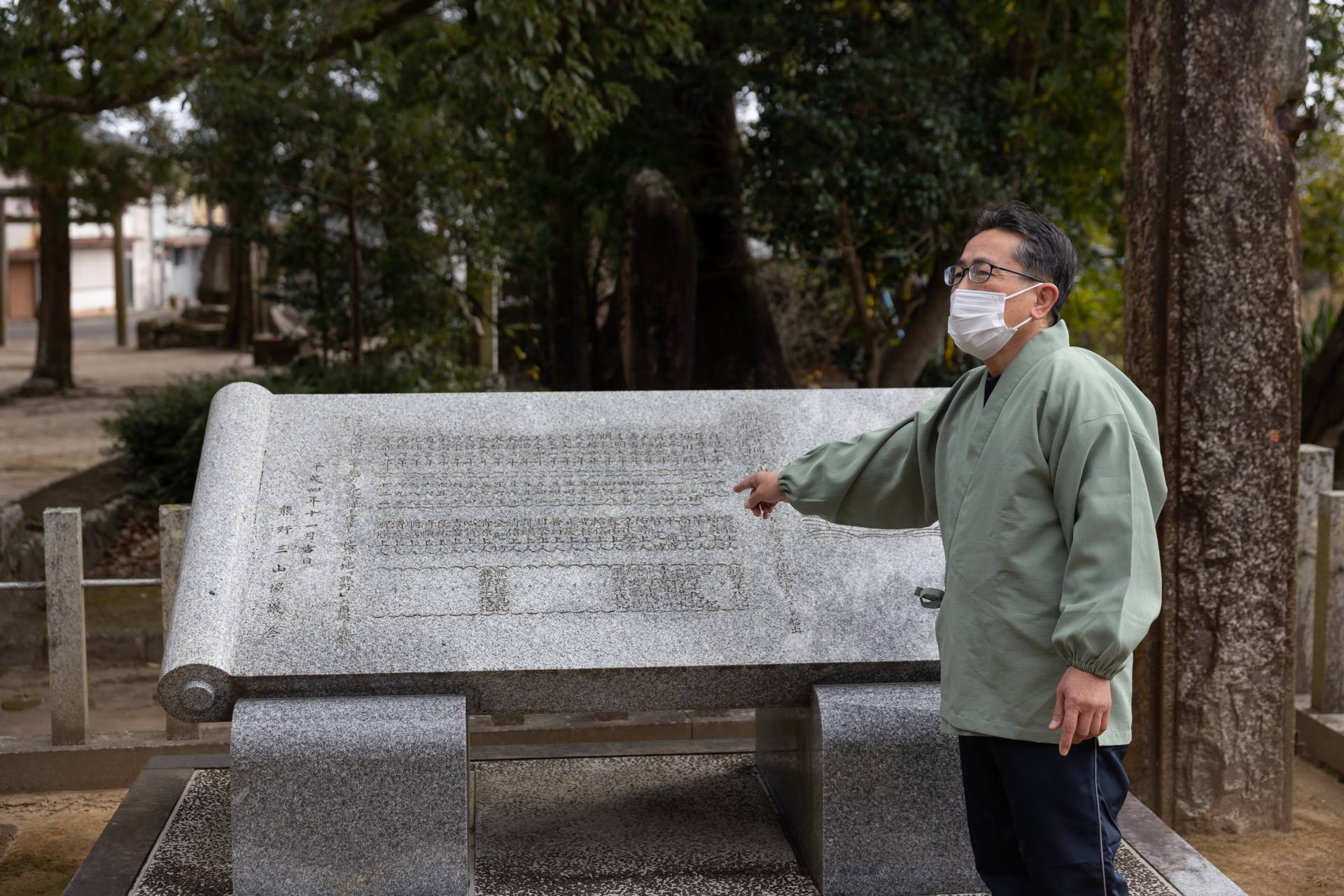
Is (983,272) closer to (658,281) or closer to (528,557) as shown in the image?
(528,557)

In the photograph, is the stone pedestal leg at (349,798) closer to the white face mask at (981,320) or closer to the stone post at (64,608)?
the white face mask at (981,320)

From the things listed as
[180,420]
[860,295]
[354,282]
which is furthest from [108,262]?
[860,295]

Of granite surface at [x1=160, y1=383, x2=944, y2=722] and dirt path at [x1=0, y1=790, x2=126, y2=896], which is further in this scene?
dirt path at [x1=0, y1=790, x2=126, y2=896]

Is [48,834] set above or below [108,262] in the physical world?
below

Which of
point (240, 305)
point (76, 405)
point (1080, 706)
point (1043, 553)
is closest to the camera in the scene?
point (1080, 706)

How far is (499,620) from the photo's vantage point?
127 inches

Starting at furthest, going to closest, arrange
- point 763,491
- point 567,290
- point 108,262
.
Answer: point 108,262, point 567,290, point 763,491

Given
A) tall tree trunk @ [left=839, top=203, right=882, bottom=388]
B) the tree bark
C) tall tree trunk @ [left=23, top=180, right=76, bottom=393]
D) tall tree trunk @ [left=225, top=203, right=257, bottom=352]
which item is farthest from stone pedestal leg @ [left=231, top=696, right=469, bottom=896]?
tall tree trunk @ [left=225, top=203, right=257, bottom=352]

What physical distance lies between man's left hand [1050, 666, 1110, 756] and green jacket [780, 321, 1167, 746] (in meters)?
0.04

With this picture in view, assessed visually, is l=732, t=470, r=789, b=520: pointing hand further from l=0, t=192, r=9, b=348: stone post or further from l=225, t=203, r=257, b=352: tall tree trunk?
l=0, t=192, r=9, b=348: stone post

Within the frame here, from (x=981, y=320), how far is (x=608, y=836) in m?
1.80

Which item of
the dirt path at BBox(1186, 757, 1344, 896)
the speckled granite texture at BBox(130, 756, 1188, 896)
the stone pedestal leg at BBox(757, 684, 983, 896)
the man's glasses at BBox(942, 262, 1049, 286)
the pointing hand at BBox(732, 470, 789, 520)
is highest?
the man's glasses at BBox(942, 262, 1049, 286)

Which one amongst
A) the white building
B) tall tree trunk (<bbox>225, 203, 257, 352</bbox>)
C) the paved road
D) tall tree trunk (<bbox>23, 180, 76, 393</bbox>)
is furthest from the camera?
the white building

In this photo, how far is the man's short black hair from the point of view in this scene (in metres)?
2.55
